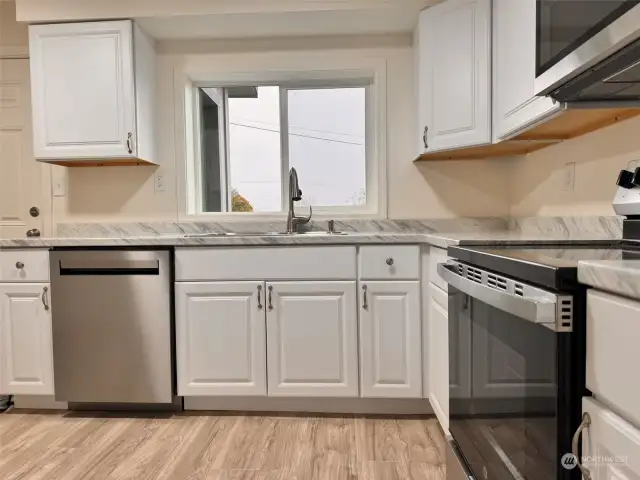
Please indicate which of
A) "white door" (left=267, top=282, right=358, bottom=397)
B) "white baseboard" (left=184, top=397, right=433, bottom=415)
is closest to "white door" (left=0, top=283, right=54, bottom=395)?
"white baseboard" (left=184, top=397, right=433, bottom=415)

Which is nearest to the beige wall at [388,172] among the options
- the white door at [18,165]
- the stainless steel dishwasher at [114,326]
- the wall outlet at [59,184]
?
the wall outlet at [59,184]

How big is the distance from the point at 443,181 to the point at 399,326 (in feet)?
3.15

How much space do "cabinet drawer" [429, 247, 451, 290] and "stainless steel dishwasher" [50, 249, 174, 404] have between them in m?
1.23

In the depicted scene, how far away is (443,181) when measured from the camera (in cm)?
280

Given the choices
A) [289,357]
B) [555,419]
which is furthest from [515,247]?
[289,357]

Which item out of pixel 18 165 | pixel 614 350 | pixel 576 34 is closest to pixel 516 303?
pixel 614 350

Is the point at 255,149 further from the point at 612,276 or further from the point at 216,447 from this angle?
the point at 612,276

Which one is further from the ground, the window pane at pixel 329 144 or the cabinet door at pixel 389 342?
the window pane at pixel 329 144

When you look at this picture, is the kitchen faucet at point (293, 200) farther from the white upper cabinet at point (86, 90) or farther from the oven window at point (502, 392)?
the oven window at point (502, 392)

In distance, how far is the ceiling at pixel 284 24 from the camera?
2512 millimetres

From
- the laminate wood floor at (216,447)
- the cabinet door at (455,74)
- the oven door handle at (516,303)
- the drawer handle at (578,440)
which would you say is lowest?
the laminate wood floor at (216,447)

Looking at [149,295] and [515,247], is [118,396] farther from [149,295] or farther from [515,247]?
[515,247]

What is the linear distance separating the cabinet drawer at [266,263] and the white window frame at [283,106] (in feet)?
1.87

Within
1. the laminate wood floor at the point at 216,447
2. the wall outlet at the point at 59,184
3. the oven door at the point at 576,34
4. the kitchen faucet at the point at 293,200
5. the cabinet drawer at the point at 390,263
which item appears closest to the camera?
the oven door at the point at 576,34
